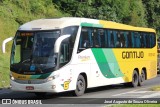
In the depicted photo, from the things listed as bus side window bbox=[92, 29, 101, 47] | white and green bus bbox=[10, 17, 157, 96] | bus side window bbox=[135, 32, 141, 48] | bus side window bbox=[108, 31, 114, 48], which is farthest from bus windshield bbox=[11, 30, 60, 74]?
bus side window bbox=[135, 32, 141, 48]

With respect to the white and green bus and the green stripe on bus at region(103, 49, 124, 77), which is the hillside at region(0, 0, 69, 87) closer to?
the green stripe on bus at region(103, 49, 124, 77)

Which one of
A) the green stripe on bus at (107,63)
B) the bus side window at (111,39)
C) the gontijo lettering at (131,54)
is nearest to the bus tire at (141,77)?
the gontijo lettering at (131,54)

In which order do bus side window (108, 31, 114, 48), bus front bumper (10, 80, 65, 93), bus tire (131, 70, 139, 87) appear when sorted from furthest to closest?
bus tire (131, 70, 139, 87) < bus side window (108, 31, 114, 48) < bus front bumper (10, 80, 65, 93)

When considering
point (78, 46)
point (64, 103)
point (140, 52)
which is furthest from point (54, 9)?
point (64, 103)

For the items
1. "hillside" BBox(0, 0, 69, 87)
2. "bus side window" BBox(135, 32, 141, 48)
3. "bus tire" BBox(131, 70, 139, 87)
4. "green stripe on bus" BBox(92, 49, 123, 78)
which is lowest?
"bus tire" BBox(131, 70, 139, 87)

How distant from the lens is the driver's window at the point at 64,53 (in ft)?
57.5

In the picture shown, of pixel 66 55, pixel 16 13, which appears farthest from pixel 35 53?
pixel 16 13

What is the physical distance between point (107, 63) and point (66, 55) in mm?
3843

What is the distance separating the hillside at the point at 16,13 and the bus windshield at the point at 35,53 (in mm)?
8628

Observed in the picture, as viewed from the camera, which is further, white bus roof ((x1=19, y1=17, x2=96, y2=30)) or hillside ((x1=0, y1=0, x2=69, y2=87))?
hillside ((x1=0, y1=0, x2=69, y2=87))

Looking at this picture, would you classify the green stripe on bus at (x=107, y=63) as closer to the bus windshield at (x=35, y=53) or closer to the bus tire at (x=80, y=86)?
the bus tire at (x=80, y=86)

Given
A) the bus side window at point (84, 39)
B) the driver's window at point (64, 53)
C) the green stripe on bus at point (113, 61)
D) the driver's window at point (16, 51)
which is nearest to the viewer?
the driver's window at point (64, 53)

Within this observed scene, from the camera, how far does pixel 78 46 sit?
61.0ft

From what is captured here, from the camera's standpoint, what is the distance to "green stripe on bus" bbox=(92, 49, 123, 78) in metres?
20.3
